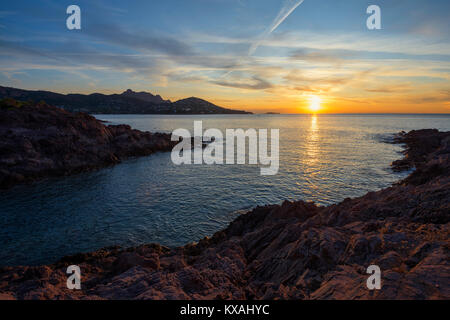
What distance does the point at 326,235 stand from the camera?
10766mm

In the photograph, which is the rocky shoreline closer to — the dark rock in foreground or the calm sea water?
the calm sea water

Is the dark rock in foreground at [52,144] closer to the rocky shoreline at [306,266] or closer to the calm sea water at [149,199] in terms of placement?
the calm sea water at [149,199]

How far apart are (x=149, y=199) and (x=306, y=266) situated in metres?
23.0

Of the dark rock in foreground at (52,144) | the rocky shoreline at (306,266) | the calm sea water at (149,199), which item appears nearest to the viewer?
the rocky shoreline at (306,266)

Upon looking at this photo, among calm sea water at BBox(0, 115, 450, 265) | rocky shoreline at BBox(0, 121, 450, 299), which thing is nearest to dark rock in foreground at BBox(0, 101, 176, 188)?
calm sea water at BBox(0, 115, 450, 265)

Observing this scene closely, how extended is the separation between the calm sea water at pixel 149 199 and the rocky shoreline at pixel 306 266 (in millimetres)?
4727

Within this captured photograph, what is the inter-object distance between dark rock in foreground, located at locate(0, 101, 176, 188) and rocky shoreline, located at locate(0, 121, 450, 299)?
3034 centimetres

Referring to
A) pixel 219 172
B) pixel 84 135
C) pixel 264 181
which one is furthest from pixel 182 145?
pixel 264 181

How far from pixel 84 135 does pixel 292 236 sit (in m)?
53.3

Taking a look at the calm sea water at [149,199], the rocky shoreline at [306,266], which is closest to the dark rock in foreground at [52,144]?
the calm sea water at [149,199]

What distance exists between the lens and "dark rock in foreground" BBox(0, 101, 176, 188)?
35.8m

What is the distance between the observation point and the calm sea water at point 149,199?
18969mm
